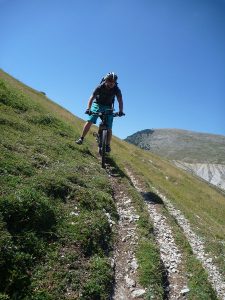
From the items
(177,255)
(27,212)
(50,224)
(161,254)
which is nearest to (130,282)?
(161,254)

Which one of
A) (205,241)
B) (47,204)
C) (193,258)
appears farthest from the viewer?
(205,241)

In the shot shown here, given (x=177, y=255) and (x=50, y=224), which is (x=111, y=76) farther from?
(x=50, y=224)

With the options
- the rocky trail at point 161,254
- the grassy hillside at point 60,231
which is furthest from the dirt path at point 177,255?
the grassy hillside at point 60,231

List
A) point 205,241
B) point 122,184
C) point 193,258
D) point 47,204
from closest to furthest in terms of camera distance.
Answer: point 47,204 < point 193,258 < point 205,241 < point 122,184

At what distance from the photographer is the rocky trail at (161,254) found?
9995mm

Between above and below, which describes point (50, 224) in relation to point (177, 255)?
above

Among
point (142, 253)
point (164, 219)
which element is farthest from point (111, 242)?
point (164, 219)

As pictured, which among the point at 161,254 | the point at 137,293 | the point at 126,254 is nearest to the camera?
the point at 137,293

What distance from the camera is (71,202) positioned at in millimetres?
12367

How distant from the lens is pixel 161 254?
492 inches

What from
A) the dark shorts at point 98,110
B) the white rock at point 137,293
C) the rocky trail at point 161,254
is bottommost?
the white rock at point 137,293

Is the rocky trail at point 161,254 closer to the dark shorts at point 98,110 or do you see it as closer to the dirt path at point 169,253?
the dirt path at point 169,253

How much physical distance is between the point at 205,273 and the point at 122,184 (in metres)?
7.01

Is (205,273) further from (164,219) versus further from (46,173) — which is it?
(46,173)
